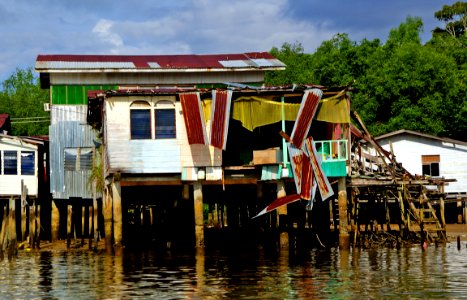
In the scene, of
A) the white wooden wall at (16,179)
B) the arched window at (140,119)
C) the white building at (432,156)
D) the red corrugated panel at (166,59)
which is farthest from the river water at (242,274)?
the white building at (432,156)

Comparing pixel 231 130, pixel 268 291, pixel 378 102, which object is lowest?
pixel 268 291

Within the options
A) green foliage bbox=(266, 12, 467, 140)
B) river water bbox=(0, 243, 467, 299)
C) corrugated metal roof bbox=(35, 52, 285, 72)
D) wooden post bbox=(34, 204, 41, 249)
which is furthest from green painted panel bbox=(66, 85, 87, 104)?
green foliage bbox=(266, 12, 467, 140)

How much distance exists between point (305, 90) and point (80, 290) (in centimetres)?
1357

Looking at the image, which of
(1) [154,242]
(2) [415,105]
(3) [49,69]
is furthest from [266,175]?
(2) [415,105]

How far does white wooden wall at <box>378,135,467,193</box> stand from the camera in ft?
179

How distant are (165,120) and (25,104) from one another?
1942 inches

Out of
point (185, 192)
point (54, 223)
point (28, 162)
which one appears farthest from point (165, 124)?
point (28, 162)

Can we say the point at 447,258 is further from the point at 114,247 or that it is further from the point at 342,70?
the point at 342,70

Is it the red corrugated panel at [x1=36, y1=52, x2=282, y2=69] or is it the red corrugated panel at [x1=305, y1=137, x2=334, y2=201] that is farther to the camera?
the red corrugated panel at [x1=36, y1=52, x2=282, y2=69]

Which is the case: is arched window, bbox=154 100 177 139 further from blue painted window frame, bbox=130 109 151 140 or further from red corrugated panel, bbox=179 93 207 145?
red corrugated panel, bbox=179 93 207 145

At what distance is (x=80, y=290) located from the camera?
2422cm

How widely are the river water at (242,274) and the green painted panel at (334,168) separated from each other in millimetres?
3067

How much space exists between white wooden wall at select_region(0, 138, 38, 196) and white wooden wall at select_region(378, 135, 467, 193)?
22832 millimetres

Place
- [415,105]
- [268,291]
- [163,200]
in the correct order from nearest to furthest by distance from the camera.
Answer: [268,291] < [163,200] < [415,105]
